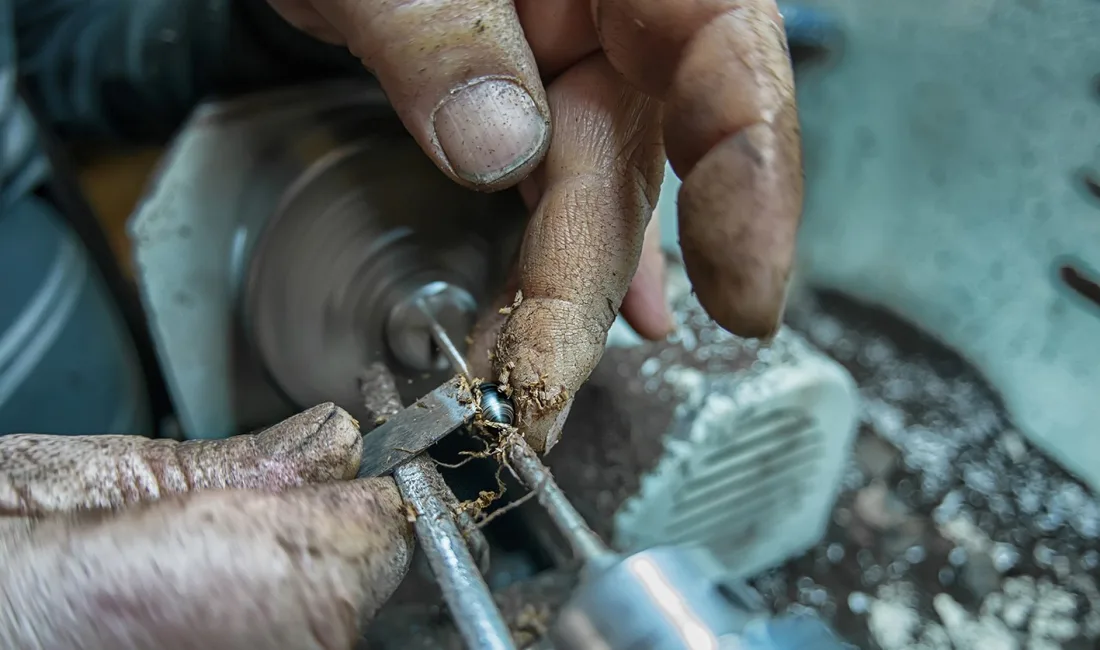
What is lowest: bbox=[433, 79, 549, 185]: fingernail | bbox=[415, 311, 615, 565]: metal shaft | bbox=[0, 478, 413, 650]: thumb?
bbox=[415, 311, 615, 565]: metal shaft

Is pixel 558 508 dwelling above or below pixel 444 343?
above

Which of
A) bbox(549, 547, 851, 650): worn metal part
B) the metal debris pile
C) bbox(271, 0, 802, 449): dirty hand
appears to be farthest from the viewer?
the metal debris pile

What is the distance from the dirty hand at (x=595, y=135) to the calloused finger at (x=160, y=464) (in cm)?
14

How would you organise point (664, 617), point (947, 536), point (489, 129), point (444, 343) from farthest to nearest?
point (947, 536) < point (444, 343) < point (489, 129) < point (664, 617)

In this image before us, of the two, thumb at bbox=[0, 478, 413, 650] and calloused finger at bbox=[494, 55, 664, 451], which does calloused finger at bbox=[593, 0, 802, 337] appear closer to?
calloused finger at bbox=[494, 55, 664, 451]

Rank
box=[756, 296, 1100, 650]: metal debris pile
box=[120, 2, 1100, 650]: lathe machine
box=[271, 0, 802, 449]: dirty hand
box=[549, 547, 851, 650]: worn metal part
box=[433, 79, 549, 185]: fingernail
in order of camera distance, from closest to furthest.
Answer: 1. box=[549, 547, 851, 650]: worn metal part
2. box=[271, 0, 802, 449]: dirty hand
3. box=[433, 79, 549, 185]: fingernail
4. box=[120, 2, 1100, 650]: lathe machine
5. box=[756, 296, 1100, 650]: metal debris pile

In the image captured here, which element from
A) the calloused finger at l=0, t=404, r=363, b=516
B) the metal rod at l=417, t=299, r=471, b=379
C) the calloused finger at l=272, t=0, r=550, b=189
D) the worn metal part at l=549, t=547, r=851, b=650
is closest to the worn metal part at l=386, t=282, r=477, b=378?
the metal rod at l=417, t=299, r=471, b=379

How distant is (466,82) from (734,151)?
9.4 inches

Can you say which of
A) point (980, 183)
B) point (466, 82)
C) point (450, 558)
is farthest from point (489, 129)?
point (980, 183)

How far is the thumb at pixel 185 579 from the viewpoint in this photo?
1.29 ft

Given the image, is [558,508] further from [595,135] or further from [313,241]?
[313,241]

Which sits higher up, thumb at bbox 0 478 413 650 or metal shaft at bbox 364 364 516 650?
thumb at bbox 0 478 413 650

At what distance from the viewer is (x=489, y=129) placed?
60 cm

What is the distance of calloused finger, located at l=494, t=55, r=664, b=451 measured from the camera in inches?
21.4
